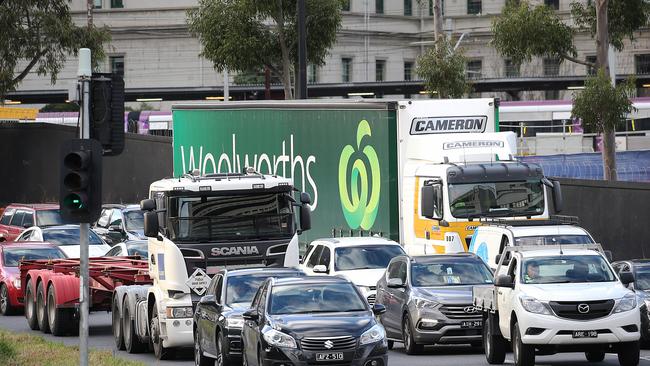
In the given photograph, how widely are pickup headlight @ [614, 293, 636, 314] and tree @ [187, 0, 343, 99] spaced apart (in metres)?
31.3

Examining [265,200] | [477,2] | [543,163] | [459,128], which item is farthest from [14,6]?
[477,2]

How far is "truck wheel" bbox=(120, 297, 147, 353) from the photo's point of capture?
80.7ft

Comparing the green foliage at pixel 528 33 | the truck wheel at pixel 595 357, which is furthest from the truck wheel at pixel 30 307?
the green foliage at pixel 528 33

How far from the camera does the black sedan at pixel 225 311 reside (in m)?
19.8

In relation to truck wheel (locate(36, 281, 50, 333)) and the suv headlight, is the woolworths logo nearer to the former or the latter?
truck wheel (locate(36, 281, 50, 333))

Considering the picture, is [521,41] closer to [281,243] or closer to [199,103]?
[199,103]

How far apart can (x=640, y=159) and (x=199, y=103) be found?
18609mm

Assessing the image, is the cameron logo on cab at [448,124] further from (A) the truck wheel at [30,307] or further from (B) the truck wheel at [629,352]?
(B) the truck wheel at [629,352]

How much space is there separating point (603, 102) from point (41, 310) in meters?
14.2

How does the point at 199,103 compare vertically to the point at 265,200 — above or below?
above

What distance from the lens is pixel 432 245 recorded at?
27.9 metres

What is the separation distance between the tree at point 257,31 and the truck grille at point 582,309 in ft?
103

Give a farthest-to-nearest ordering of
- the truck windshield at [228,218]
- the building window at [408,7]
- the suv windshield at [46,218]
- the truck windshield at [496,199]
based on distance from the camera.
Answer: the building window at [408,7]
the suv windshield at [46,218]
the truck windshield at [496,199]
the truck windshield at [228,218]

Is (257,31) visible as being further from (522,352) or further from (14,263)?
(522,352)
